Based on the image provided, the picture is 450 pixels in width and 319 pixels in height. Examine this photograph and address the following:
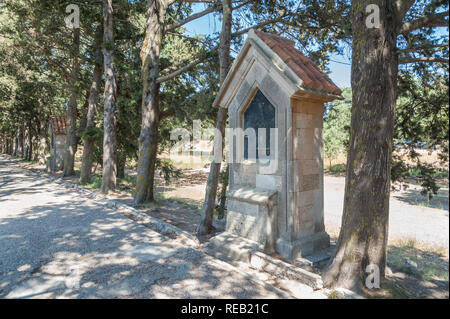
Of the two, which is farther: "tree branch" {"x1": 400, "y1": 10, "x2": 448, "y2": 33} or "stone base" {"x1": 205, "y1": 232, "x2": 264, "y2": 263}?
"stone base" {"x1": 205, "y1": 232, "x2": 264, "y2": 263}

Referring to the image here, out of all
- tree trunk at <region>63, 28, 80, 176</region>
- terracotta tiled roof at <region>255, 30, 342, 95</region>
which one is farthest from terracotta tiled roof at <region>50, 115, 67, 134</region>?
terracotta tiled roof at <region>255, 30, 342, 95</region>

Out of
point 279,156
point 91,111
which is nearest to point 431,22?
point 279,156

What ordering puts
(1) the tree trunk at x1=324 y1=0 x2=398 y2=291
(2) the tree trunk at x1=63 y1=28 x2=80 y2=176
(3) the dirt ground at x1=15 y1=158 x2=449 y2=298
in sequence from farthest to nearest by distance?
(2) the tree trunk at x1=63 y1=28 x2=80 y2=176
(3) the dirt ground at x1=15 y1=158 x2=449 y2=298
(1) the tree trunk at x1=324 y1=0 x2=398 y2=291

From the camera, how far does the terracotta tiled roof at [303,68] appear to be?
14.4 ft

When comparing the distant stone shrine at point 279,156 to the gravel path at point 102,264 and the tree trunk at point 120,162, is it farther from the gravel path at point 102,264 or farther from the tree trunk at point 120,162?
the tree trunk at point 120,162

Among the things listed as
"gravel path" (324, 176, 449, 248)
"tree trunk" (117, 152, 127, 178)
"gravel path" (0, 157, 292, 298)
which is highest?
"tree trunk" (117, 152, 127, 178)

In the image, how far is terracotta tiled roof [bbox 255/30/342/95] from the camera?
4388mm

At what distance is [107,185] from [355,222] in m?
10.4

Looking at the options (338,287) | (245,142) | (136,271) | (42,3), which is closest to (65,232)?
(136,271)

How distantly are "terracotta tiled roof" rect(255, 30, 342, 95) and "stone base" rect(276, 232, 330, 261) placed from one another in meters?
2.60

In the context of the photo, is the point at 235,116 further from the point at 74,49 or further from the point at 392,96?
the point at 74,49

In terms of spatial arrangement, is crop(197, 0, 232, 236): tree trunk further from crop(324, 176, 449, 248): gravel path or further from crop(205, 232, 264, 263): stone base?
crop(324, 176, 449, 248): gravel path

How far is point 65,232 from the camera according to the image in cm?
632
